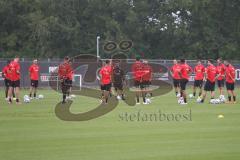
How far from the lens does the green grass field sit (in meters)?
15.9

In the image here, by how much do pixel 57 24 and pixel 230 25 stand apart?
21.4 metres

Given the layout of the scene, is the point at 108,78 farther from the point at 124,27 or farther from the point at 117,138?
the point at 124,27

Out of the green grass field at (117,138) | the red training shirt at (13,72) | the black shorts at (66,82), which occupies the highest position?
the red training shirt at (13,72)

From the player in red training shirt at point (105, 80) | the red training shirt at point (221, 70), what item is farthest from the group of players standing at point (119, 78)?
the red training shirt at point (221, 70)

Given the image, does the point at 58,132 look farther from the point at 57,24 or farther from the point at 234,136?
the point at 57,24

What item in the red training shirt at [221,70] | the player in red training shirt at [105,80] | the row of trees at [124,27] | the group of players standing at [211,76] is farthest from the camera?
the row of trees at [124,27]

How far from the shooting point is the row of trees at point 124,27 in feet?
251

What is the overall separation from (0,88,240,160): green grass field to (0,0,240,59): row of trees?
4837 centimetres

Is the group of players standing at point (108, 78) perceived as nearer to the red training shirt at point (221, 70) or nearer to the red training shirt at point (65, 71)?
the red training shirt at point (65, 71)

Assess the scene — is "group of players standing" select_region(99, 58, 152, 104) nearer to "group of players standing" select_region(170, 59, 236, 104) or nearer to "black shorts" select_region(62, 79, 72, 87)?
"black shorts" select_region(62, 79, 72, 87)

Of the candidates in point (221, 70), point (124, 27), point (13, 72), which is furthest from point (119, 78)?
point (124, 27)

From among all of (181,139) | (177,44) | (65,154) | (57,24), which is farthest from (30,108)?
(177,44)

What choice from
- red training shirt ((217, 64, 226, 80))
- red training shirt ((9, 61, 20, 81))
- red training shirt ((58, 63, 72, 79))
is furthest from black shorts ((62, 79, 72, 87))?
red training shirt ((217, 64, 226, 80))

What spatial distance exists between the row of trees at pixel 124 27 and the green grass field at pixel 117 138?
48368 millimetres
